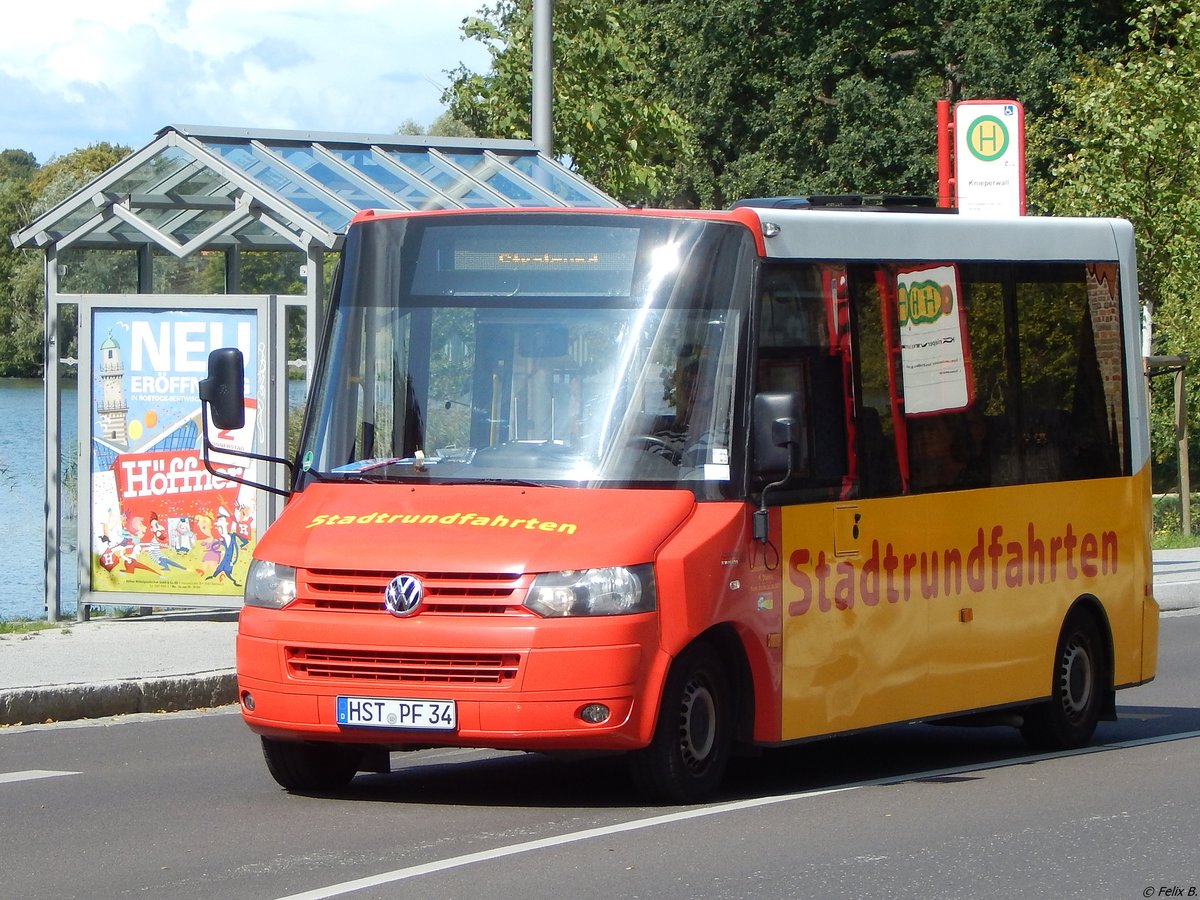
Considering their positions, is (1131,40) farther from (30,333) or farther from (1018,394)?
(30,333)

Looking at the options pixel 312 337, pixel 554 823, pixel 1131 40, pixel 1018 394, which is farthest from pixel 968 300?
pixel 1131 40

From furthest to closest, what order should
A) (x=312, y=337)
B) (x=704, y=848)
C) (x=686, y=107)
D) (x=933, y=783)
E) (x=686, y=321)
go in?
(x=686, y=107) < (x=312, y=337) < (x=933, y=783) < (x=686, y=321) < (x=704, y=848)

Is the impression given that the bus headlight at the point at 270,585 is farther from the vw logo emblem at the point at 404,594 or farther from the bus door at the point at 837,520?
the bus door at the point at 837,520

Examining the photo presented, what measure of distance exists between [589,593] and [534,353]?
1.30 m

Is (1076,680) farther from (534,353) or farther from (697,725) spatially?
(534,353)

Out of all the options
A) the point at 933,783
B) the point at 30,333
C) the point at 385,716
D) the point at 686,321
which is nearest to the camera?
the point at 385,716

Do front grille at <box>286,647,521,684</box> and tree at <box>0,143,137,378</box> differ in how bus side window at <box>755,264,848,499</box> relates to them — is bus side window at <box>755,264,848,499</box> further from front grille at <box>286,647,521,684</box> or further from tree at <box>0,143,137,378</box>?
tree at <box>0,143,137,378</box>

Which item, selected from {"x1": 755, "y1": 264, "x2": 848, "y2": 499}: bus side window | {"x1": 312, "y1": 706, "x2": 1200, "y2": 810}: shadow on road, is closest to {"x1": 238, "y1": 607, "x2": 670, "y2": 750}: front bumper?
{"x1": 312, "y1": 706, "x2": 1200, "y2": 810}: shadow on road

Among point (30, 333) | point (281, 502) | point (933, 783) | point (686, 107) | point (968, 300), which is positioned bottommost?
point (933, 783)

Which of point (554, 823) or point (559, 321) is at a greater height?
point (559, 321)

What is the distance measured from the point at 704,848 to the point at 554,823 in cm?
88

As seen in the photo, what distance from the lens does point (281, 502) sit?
15711 mm

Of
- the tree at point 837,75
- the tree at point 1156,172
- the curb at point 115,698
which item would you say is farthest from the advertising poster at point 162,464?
the tree at point 837,75

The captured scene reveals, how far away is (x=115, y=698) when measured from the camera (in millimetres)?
12211
